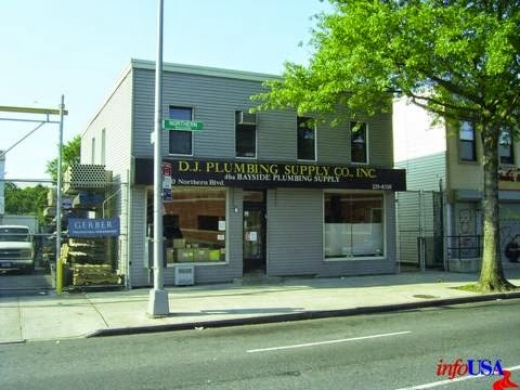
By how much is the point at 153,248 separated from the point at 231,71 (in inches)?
295

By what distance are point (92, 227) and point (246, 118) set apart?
18.3 feet

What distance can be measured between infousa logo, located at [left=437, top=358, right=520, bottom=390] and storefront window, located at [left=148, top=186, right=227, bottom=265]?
10337 mm

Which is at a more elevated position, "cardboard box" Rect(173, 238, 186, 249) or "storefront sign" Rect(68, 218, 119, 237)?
"storefront sign" Rect(68, 218, 119, 237)

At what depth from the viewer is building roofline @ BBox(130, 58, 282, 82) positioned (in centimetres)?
1645

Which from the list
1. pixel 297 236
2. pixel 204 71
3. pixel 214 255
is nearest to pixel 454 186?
pixel 297 236

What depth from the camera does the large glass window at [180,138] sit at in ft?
55.3

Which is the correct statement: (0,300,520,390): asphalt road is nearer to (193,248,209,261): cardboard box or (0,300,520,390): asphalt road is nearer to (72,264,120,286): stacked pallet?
(72,264,120,286): stacked pallet

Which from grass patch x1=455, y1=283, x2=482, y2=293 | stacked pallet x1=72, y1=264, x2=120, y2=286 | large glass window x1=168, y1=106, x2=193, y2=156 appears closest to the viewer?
grass patch x1=455, y1=283, x2=482, y2=293

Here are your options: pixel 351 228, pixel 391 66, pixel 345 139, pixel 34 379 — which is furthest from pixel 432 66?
pixel 34 379

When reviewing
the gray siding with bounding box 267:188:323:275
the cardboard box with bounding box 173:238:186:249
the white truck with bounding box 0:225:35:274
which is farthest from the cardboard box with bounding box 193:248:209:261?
the white truck with bounding box 0:225:35:274

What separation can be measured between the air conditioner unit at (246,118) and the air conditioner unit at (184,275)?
4.59 m

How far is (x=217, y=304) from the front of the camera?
1309 centimetres

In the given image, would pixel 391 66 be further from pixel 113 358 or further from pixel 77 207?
pixel 77 207

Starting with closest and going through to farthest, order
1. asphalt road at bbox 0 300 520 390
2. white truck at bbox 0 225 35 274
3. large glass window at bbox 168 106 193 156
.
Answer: asphalt road at bbox 0 300 520 390 < large glass window at bbox 168 106 193 156 < white truck at bbox 0 225 35 274
